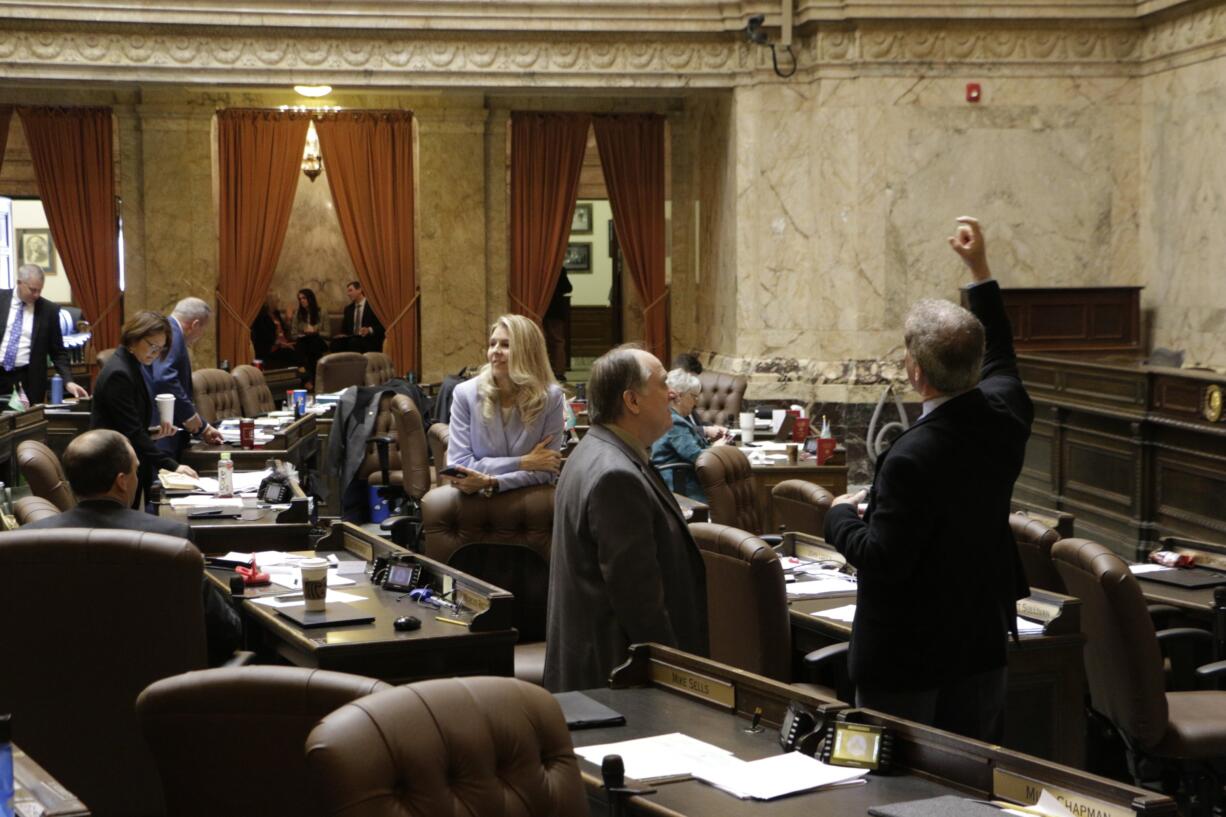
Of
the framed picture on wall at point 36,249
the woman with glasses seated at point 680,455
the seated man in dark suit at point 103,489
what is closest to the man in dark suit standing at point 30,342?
the woman with glasses seated at point 680,455

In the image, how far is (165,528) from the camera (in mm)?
4625

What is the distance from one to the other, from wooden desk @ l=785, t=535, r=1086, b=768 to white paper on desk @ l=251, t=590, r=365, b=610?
159 cm

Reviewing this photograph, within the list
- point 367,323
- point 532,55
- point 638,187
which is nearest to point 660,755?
point 532,55

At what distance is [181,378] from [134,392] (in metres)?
1.68

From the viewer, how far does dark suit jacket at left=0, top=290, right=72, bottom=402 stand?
1073 cm

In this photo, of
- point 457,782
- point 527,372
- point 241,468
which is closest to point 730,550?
point 527,372

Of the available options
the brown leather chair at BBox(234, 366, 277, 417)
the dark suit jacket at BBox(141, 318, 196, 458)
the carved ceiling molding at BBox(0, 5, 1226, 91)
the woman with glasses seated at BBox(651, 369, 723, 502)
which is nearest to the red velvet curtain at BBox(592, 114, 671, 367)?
the carved ceiling molding at BBox(0, 5, 1226, 91)

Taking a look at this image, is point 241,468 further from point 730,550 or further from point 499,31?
point 499,31

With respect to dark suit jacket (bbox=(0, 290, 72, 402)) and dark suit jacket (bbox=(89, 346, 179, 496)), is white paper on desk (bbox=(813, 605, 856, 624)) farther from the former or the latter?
dark suit jacket (bbox=(0, 290, 72, 402))

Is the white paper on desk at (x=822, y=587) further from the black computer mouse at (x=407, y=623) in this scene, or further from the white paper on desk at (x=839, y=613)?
the black computer mouse at (x=407, y=623)

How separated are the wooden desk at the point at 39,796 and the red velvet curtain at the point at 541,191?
1248 cm

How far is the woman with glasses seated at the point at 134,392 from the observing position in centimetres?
753

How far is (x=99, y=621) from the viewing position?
405cm

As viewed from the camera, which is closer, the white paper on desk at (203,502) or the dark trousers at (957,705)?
the dark trousers at (957,705)
